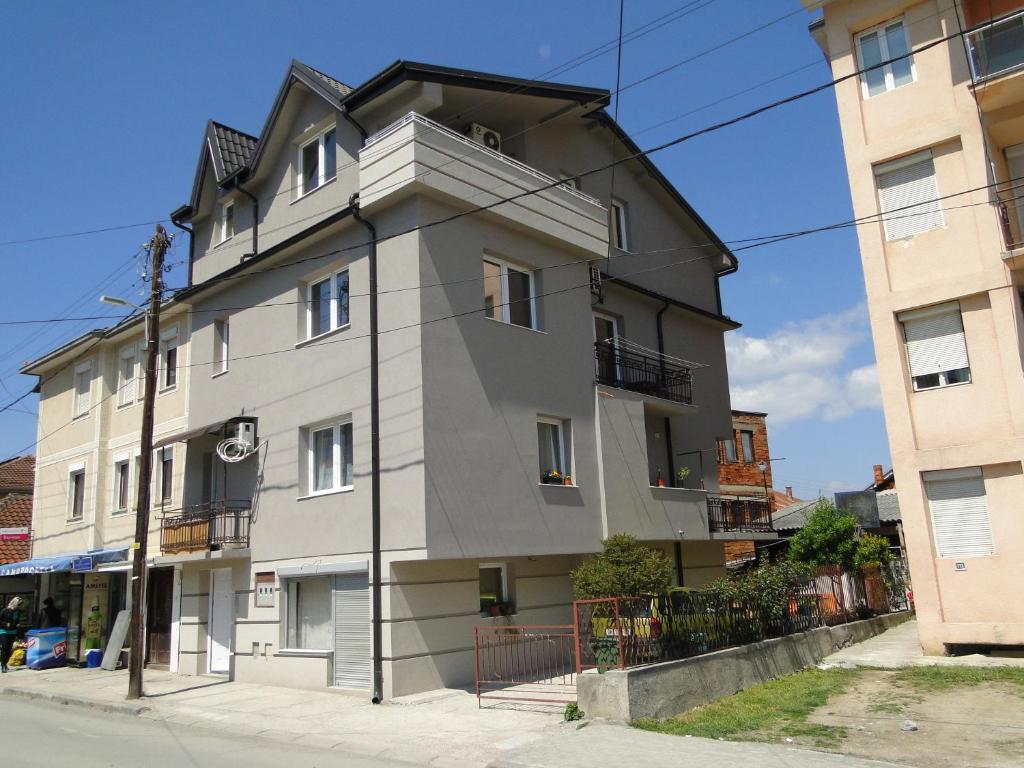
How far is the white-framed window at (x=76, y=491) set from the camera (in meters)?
25.0

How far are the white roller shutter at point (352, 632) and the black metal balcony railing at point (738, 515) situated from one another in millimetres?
10194

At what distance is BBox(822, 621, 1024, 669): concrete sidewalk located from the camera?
14250 millimetres

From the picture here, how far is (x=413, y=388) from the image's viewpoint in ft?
49.0

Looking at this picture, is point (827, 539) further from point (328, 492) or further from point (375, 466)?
point (328, 492)

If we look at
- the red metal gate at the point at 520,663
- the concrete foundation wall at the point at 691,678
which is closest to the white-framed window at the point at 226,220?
the red metal gate at the point at 520,663

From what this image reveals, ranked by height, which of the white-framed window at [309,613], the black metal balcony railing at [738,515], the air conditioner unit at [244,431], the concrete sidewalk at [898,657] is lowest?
the concrete sidewalk at [898,657]

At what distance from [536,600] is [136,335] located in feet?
46.4

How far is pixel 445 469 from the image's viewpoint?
14906mm

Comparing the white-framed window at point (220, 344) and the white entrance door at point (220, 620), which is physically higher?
the white-framed window at point (220, 344)

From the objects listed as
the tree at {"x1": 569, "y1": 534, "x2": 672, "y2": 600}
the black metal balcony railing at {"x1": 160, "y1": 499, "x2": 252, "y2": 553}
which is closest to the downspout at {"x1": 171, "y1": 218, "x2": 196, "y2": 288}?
the black metal balcony railing at {"x1": 160, "y1": 499, "x2": 252, "y2": 553}

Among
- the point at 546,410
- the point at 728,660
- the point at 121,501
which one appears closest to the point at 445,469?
the point at 546,410

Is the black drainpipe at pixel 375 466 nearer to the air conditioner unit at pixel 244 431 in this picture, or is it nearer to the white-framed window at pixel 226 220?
the air conditioner unit at pixel 244 431

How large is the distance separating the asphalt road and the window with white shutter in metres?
11.0

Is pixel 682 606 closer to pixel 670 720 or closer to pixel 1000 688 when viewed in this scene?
pixel 670 720
